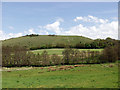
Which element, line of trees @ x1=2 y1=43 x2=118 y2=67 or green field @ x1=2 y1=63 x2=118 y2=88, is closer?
green field @ x1=2 y1=63 x2=118 y2=88

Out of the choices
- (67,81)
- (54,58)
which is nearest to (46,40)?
(54,58)

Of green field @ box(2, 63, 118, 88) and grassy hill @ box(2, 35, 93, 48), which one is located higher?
grassy hill @ box(2, 35, 93, 48)

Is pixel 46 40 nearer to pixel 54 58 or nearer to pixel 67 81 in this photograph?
pixel 54 58

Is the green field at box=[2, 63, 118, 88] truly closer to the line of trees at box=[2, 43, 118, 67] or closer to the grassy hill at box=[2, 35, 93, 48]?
the line of trees at box=[2, 43, 118, 67]

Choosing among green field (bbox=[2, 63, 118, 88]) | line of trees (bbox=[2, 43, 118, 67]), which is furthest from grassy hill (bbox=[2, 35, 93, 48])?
green field (bbox=[2, 63, 118, 88])

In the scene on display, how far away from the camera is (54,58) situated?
41.3m

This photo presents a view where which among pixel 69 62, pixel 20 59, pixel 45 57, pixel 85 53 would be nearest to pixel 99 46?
pixel 85 53

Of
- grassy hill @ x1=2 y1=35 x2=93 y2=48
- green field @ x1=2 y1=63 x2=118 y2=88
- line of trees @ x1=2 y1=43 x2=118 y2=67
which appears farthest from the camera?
grassy hill @ x1=2 y1=35 x2=93 y2=48

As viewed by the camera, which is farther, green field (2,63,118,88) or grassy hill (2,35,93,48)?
grassy hill (2,35,93,48)

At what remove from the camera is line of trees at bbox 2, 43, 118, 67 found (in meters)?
41.3

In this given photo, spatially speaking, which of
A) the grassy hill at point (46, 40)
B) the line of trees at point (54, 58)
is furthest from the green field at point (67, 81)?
the grassy hill at point (46, 40)

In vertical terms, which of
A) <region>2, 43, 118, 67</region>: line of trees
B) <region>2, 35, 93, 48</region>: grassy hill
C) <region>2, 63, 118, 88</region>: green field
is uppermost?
<region>2, 35, 93, 48</region>: grassy hill

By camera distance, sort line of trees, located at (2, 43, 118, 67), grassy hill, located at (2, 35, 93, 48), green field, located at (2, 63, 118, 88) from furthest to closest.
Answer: grassy hill, located at (2, 35, 93, 48) → line of trees, located at (2, 43, 118, 67) → green field, located at (2, 63, 118, 88)

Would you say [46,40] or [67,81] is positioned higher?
[46,40]
